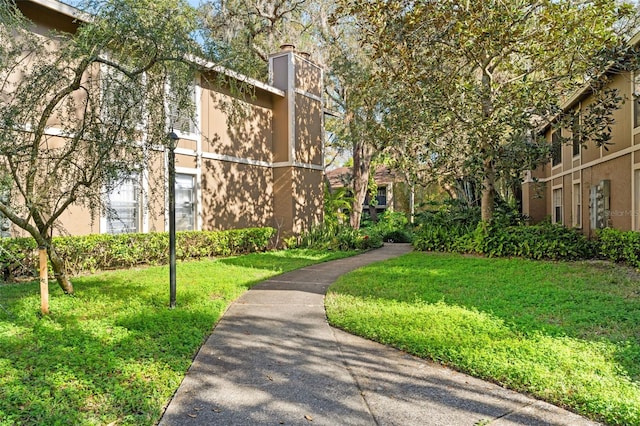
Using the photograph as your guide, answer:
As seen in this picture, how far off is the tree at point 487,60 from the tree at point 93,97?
17.7 feet

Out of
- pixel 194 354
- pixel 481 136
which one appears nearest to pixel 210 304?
pixel 194 354

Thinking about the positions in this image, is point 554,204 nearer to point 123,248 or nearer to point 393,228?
point 393,228

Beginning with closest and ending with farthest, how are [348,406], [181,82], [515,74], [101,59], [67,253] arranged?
[348,406] < [101,59] < [181,82] < [67,253] < [515,74]

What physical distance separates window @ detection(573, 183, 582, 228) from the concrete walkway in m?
13.7

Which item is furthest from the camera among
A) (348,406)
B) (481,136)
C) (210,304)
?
(481,136)

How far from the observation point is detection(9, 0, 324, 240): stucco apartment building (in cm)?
1216

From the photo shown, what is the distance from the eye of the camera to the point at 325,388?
360cm

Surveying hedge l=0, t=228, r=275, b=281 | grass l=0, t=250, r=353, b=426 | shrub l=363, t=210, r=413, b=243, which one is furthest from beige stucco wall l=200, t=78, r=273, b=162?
shrub l=363, t=210, r=413, b=243

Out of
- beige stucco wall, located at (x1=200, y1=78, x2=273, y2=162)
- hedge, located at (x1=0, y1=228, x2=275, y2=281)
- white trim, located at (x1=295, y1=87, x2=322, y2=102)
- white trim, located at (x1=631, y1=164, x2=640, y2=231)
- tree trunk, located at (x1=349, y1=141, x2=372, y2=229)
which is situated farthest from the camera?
tree trunk, located at (x1=349, y1=141, x2=372, y2=229)

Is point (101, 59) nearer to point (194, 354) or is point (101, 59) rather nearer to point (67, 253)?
point (194, 354)

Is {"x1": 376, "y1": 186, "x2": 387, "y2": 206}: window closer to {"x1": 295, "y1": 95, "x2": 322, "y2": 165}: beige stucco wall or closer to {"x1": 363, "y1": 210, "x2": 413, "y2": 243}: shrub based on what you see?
{"x1": 363, "y1": 210, "x2": 413, "y2": 243}: shrub

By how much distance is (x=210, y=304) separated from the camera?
6.38m

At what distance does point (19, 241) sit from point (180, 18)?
17.9ft

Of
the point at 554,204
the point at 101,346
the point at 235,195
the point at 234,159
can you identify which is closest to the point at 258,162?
the point at 234,159
